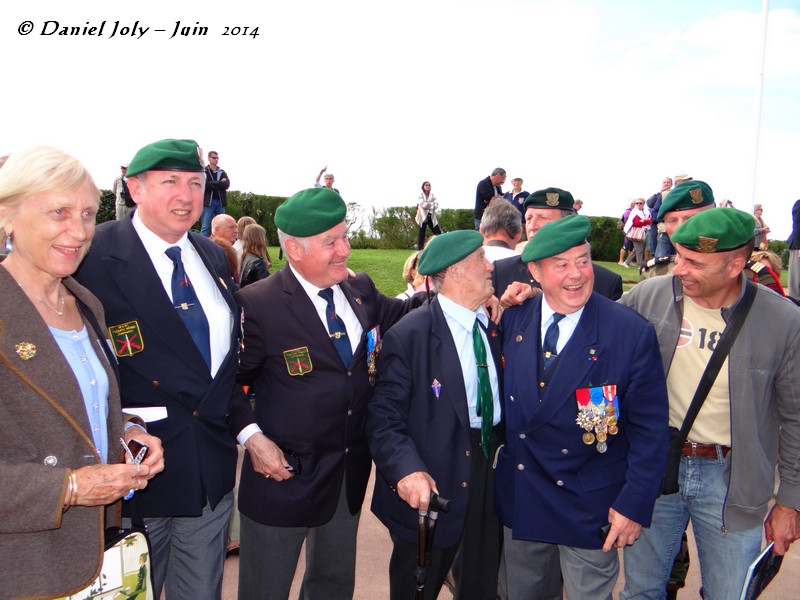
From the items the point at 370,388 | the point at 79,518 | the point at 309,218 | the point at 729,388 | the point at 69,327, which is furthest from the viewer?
the point at 370,388

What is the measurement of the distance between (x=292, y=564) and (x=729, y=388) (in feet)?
7.84

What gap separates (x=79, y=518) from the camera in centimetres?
214

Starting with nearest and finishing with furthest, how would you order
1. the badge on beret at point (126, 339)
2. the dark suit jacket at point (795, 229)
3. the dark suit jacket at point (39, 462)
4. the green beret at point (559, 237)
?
the dark suit jacket at point (39, 462) → the badge on beret at point (126, 339) → the green beret at point (559, 237) → the dark suit jacket at point (795, 229)

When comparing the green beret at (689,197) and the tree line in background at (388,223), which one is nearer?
the green beret at (689,197)

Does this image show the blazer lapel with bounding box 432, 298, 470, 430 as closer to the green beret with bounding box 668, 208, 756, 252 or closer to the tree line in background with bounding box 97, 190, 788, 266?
the green beret with bounding box 668, 208, 756, 252

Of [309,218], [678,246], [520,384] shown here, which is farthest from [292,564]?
[678,246]

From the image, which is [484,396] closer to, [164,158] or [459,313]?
[459,313]

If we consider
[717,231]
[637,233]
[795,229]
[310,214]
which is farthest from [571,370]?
[637,233]

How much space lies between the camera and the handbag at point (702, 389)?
2.90 m

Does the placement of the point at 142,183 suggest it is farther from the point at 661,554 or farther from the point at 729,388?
the point at 661,554

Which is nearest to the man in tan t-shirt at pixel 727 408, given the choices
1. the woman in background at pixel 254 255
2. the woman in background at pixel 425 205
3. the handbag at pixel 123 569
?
the handbag at pixel 123 569

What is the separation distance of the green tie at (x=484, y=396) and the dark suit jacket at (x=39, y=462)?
1718mm

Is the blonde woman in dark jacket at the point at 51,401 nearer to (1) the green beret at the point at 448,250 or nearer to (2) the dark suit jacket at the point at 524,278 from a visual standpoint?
(1) the green beret at the point at 448,250

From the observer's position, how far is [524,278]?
4270 millimetres
